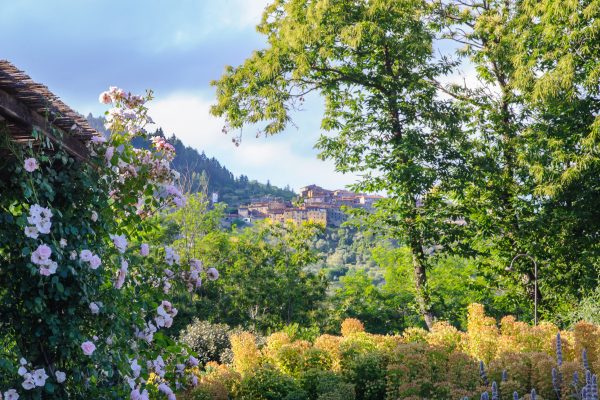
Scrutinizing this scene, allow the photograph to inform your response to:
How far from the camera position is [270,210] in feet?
216

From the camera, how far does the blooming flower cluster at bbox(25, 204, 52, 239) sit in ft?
10.2

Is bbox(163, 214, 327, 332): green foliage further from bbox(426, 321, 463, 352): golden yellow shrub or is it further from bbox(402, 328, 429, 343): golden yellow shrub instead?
bbox(426, 321, 463, 352): golden yellow shrub

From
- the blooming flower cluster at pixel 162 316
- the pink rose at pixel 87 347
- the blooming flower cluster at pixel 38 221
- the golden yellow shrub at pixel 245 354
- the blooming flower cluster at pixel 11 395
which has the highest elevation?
the blooming flower cluster at pixel 38 221

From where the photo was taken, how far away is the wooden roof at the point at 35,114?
2.95m

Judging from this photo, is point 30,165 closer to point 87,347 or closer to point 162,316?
point 87,347

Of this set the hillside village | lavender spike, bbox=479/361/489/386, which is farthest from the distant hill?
lavender spike, bbox=479/361/489/386

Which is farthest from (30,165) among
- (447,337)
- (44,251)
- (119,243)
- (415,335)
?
(415,335)

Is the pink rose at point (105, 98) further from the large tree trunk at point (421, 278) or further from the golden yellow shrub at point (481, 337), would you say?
the large tree trunk at point (421, 278)

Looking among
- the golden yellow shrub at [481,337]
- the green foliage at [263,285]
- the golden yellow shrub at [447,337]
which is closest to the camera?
the golden yellow shrub at [481,337]

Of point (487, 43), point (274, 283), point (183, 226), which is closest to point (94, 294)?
point (274, 283)

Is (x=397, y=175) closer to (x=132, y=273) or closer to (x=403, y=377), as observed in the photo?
(x=403, y=377)

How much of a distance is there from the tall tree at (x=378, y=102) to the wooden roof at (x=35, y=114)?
7.31m

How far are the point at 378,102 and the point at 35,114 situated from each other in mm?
8396

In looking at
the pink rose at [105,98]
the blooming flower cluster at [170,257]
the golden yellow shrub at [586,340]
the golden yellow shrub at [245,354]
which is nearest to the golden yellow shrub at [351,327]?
the golden yellow shrub at [245,354]
